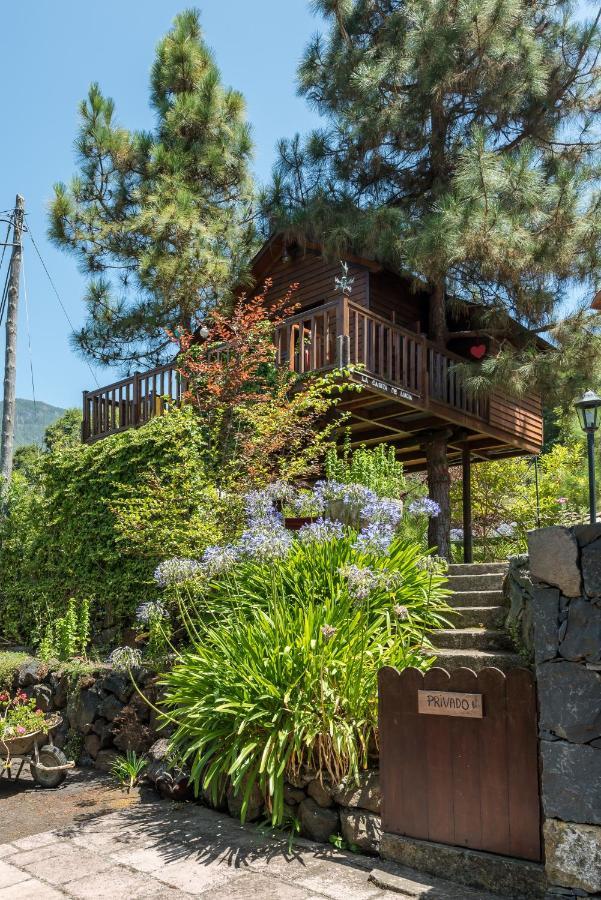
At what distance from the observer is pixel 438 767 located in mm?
4223

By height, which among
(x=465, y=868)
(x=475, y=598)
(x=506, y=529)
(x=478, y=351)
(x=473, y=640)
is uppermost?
(x=478, y=351)

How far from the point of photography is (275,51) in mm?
10883

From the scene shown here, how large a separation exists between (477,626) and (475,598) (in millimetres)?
345

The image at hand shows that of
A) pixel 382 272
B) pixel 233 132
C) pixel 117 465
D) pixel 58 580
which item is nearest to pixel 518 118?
pixel 382 272

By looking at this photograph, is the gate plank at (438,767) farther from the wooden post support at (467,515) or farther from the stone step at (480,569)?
the wooden post support at (467,515)

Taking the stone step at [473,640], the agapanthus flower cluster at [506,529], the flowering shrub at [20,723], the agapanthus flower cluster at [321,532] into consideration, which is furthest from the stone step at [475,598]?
the agapanthus flower cluster at [506,529]

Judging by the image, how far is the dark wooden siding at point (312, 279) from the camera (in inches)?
471

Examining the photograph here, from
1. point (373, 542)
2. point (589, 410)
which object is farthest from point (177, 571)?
point (589, 410)

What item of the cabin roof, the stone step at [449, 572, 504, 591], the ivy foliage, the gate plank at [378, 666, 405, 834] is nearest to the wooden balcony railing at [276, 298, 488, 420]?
the cabin roof

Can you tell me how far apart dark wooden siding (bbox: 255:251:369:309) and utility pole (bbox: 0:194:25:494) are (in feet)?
Answer: 15.5

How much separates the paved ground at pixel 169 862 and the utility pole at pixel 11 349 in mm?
8345

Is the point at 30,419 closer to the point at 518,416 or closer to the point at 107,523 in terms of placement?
the point at 518,416

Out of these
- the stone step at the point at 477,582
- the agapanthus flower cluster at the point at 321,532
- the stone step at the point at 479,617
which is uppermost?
the agapanthus flower cluster at the point at 321,532

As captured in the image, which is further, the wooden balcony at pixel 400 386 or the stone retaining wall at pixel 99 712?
the wooden balcony at pixel 400 386
